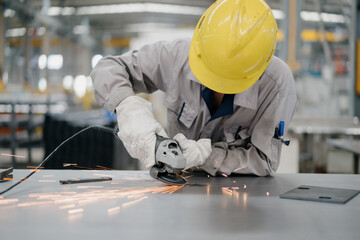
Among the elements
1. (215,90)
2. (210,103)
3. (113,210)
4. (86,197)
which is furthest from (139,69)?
(113,210)

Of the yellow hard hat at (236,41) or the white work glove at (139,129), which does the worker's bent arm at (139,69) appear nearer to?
the white work glove at (139,129)

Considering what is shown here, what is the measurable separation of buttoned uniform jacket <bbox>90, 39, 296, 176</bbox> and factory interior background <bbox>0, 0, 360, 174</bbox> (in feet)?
0.78

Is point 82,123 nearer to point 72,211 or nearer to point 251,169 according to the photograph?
point 251,169

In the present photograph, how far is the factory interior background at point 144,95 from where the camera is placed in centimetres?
378

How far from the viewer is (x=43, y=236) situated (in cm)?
77

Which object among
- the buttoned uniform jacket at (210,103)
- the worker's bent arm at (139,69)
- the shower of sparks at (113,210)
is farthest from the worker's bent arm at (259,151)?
the shower of sparks at (113,210)

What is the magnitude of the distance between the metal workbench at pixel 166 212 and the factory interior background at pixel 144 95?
48 cm

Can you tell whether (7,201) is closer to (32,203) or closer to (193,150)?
(32,203)

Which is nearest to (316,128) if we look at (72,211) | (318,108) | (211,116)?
(318,108)

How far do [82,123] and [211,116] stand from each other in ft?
8.94

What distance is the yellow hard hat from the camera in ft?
3.85

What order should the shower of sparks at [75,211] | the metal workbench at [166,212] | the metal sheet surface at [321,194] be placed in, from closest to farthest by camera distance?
the metal workbench at [166,212] → the shower of sparks at [75,211] → the metal sheet surface at [321,194]

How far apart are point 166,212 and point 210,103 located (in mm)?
713

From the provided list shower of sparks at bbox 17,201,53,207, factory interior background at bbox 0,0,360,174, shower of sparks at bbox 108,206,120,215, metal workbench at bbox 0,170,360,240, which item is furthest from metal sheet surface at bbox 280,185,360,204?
factory interior background at bbox 0,0,360,174
